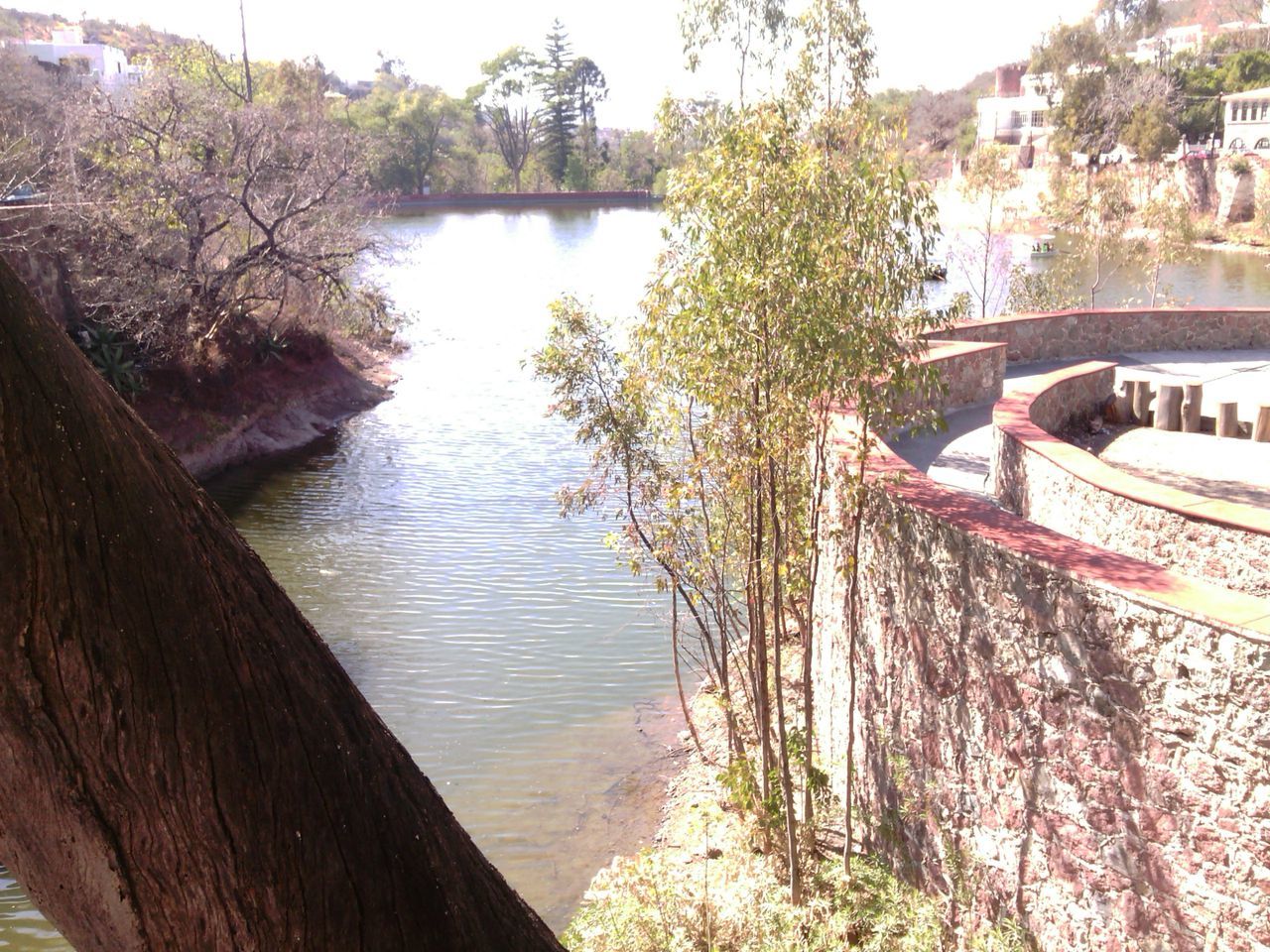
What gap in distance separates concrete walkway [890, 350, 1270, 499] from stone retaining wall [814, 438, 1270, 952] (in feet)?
8.24

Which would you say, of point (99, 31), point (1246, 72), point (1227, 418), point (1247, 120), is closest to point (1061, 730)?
point (1227, 418)

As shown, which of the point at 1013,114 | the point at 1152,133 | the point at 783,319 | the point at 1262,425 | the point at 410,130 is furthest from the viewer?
the point at 410,130

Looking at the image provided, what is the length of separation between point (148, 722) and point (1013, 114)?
263ft

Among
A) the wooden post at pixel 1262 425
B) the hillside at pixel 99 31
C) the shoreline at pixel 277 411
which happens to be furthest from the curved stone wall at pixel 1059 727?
the hillside at pixel 99 31

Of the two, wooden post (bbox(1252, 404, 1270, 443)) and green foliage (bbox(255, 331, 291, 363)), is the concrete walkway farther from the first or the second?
green foliage (bbox(255, 331, 291, 363))

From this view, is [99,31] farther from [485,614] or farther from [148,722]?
[148,722]

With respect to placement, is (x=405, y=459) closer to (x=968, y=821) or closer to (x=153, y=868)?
(x=968, y=821)

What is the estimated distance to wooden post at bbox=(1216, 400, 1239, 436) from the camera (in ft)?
33.6

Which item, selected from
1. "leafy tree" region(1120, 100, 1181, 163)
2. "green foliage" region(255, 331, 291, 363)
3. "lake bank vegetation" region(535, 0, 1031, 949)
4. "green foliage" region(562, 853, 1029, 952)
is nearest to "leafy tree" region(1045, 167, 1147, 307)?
"green foliage" region(255, 331, 291, 363)

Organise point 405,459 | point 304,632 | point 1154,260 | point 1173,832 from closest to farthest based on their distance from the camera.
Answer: point 304,632
point 1173,832
point 405,459
point 1154,260

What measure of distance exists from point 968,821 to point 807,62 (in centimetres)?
520

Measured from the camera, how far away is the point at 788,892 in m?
7.14

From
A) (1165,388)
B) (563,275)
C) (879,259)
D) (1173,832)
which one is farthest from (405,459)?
(563,275)

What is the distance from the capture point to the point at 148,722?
2631mm
